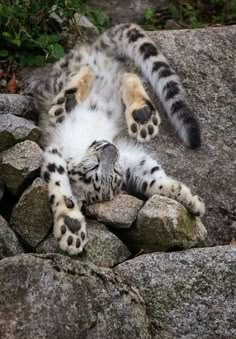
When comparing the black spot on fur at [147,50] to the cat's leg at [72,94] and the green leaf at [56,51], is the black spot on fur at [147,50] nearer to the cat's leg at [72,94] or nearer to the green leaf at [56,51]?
the cat's leg at [72,94]

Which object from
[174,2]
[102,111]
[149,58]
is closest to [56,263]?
[102,111]

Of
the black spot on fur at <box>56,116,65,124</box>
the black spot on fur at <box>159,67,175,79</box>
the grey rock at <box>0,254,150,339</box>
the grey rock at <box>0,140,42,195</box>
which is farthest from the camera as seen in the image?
the black spot on fur at <box>159,67,175,79</box>

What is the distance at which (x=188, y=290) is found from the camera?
4.24 metres

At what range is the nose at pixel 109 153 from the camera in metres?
5.12

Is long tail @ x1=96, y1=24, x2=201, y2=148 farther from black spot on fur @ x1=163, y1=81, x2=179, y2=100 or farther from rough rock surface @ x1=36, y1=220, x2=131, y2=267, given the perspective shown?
rough rock surface @ x1=36, y1=220, x2=131, y2=267

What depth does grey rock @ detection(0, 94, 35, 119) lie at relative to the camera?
5.57 metres

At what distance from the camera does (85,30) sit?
690 cm

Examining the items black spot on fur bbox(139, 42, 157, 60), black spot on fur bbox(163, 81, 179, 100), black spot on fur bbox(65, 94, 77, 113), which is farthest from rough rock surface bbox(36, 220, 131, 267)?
black spot on fur bbox(139, 42, 157, 60)

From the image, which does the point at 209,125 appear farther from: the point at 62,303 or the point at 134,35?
the point at 62,303

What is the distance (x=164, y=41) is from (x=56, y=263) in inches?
117

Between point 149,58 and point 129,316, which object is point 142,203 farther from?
point 149,58

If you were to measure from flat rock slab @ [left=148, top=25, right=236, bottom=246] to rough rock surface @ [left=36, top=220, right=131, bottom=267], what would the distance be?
703 mm

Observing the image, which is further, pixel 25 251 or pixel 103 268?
pixel 25 251

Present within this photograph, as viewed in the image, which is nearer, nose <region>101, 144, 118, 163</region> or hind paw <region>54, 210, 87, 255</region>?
hind paw <region>54, 210, 87, 255</region>
